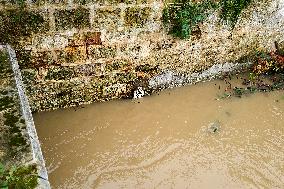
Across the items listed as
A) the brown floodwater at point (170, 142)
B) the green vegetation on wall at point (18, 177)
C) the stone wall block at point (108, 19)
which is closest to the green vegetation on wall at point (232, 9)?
the brown floodwater at point (170, 142)

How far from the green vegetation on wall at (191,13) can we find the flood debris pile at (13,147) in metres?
2.24

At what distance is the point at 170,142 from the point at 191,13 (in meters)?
1.67

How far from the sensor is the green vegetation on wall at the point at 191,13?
5129 mm

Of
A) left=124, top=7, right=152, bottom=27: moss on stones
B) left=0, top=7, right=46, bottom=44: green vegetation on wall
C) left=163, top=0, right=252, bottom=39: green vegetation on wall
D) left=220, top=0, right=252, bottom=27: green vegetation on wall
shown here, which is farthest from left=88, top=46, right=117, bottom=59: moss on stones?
left=220, top=0, right=252, bottom=27: green vegetation on wall

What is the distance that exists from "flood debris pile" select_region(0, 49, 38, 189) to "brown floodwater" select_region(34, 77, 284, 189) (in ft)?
4.40

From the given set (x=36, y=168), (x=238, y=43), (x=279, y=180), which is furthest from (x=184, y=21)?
(x=36, y=168)

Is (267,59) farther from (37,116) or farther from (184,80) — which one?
(37,116)

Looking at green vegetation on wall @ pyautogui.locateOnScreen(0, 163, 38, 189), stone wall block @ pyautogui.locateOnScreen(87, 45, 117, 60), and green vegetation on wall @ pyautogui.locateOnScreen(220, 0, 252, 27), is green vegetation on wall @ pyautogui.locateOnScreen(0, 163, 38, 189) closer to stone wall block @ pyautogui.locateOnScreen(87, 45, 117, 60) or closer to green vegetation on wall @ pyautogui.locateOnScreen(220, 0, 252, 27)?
stone wall block @ pyautogui.locateOnScreen(87, 45, 117, 60)

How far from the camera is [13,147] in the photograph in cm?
325

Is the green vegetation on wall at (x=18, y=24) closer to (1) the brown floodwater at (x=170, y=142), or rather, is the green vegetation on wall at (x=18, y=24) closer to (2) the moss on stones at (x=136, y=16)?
(2) the moss on stones at (x=136, y=16)

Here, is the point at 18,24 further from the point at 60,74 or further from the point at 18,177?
the point at 18,177

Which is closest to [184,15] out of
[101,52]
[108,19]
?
[108,19]

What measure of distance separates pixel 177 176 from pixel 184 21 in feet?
6.40

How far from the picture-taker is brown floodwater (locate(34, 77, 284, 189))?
476 cm
